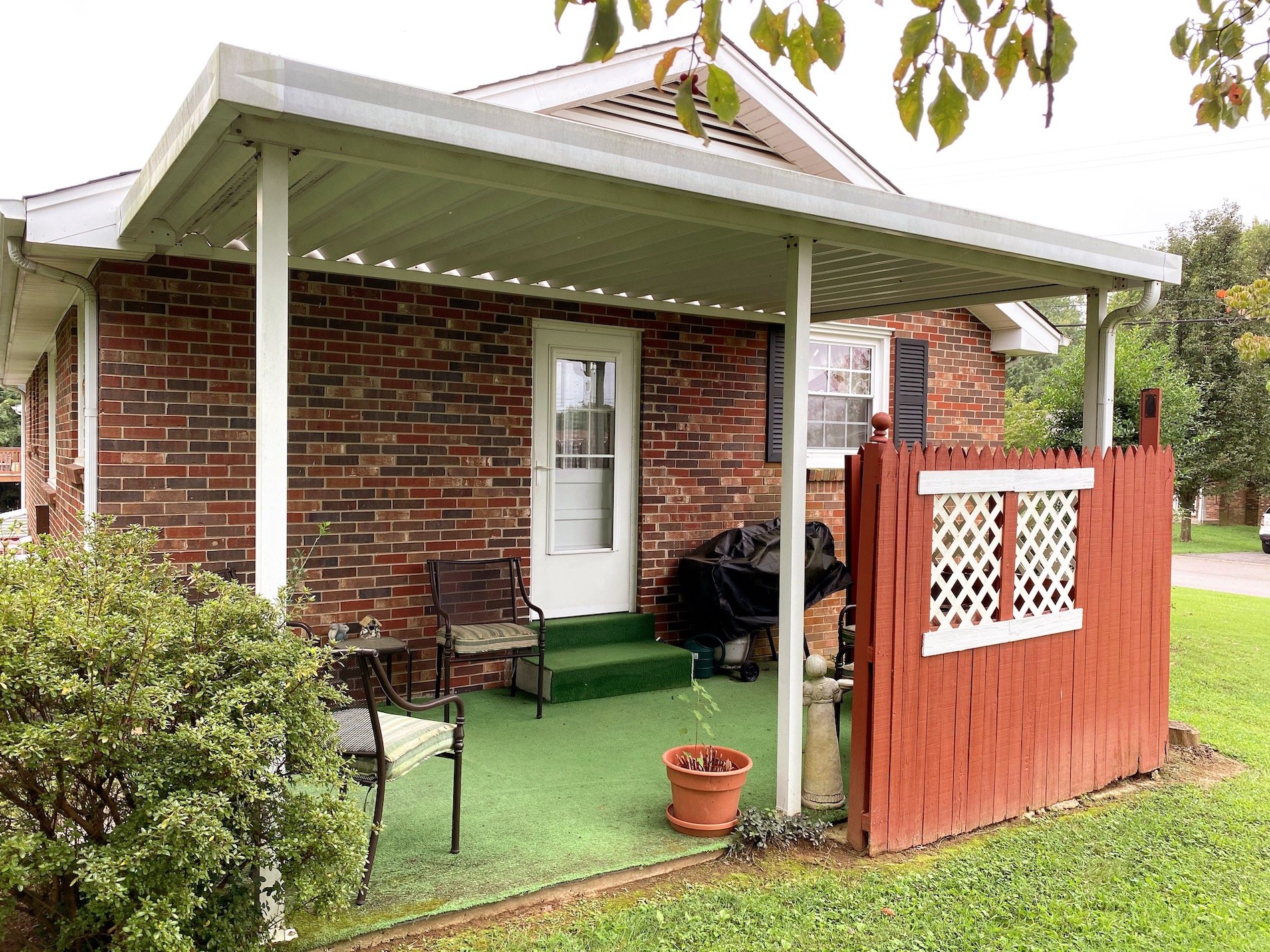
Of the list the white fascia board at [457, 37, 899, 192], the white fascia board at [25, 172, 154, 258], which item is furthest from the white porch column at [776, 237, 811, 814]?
the white fascia board at [25, 172, 154, 258]

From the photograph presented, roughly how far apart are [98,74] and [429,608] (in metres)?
28.7

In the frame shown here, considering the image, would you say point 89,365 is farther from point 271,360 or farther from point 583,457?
point 583,457

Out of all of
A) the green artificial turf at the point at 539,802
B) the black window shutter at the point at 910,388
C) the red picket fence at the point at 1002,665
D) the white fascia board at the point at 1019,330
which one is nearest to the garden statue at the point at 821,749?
the green artificial turf at the point at 539,802

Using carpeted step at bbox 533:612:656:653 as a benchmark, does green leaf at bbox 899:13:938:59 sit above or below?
above

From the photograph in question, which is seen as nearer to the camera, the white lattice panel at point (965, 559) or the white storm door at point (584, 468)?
the white lattice panel at point (965, 559)

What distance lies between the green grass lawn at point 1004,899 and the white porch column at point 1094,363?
2.02 m

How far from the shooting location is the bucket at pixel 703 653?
712 cm

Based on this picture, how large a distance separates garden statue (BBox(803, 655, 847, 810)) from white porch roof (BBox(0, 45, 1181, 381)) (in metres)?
2.08

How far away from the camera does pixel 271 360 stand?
297cm

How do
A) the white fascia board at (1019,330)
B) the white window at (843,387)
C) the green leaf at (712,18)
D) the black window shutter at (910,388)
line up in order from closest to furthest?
the green leaf at (712,18)
the white window at (843,387)
the black window shutter at (910,388)
the white fascia board at (1019,330)

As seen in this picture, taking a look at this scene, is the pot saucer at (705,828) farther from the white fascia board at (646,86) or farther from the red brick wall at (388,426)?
the white fascia board at (646,86)

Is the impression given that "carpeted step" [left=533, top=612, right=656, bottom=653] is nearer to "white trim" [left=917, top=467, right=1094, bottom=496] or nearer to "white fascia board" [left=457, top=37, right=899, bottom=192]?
"white trim" [left=917, top=467, right=1094, bottom=496]

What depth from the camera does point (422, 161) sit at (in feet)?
10.5

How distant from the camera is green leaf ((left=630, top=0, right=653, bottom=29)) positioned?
2.34 metres
